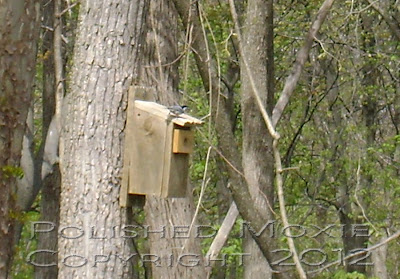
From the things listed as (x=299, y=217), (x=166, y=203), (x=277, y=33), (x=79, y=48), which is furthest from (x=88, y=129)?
(x=299, y=217)

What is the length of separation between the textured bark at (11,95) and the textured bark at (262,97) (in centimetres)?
393

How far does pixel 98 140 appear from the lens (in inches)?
145

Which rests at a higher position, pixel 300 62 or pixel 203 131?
pixel 300 62

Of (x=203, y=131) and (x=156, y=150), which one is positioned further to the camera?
(x=203, y=131)

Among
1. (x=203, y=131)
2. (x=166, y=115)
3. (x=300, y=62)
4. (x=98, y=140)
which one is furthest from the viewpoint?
(x=203, y=131)

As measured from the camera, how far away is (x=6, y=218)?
9.96 ft

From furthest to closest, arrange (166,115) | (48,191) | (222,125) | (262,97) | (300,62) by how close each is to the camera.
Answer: (48,191) → (262,97) → (300,62) → (222,125) → (166,115)

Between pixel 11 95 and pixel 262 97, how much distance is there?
425cm

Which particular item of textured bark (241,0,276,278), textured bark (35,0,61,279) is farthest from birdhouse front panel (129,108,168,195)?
textured bark (35,0,61,279)

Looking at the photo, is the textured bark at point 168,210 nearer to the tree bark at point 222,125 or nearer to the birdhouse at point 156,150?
the tree bark at point 222,125

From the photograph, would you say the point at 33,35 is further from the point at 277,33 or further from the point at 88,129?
the point at 277,33

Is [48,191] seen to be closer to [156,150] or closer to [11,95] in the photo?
[156,150]

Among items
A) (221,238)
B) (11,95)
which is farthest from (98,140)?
(221,238)

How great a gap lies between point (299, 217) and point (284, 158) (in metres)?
1.98
